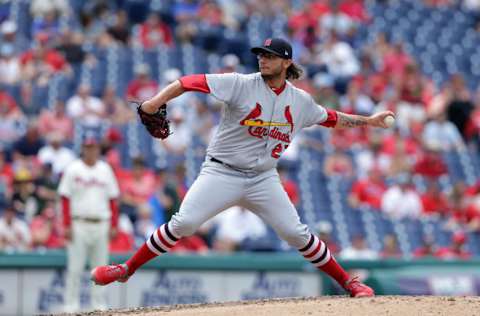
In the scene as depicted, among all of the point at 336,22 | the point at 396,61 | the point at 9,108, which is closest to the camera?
the point at 9,108

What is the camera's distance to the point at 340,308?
21.1 ft

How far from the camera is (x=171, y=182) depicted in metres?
11.8

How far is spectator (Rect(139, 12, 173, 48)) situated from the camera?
51.4 feet

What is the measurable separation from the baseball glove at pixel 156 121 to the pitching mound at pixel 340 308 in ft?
3.70

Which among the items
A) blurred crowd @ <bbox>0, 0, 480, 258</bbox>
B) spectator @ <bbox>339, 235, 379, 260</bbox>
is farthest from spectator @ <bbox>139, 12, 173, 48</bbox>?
spectator @ <bbox>339, 235, 379, 260</bbox>

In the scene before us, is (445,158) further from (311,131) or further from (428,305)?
(428,305)

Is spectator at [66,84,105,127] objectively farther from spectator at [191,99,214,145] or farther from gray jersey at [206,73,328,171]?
gray jersey at [206,73,328,171]

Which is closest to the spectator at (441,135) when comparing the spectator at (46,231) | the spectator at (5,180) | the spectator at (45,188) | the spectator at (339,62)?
the spectator at (339,62)

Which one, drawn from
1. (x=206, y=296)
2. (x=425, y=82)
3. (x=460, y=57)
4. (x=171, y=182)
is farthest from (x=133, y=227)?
(x=460, y=57)

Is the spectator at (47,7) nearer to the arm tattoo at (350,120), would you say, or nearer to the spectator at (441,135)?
the spectator at (441,135)

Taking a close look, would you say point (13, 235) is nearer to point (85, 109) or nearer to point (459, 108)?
point (85, 109)

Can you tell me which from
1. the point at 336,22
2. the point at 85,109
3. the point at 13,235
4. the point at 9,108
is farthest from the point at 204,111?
the point at 336,22

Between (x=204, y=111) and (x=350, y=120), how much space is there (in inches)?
272

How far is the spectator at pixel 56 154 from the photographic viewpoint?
12.5 m
